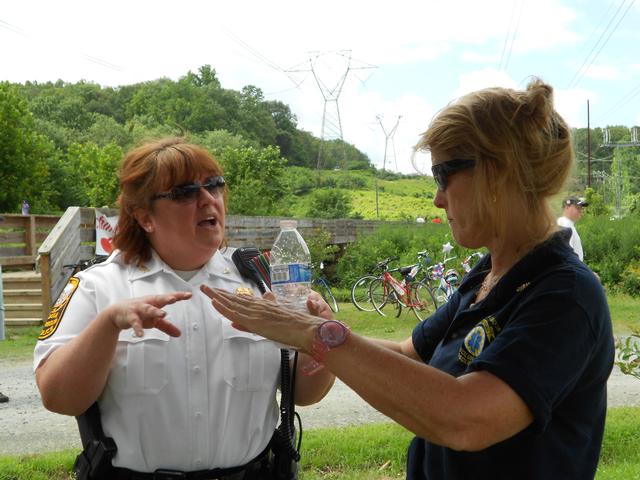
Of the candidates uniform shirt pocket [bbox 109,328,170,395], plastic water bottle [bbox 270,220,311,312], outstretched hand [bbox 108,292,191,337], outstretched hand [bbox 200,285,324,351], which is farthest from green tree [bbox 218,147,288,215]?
outstretched hand [bbox 200,285,324,351]

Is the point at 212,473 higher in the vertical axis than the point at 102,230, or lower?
lower

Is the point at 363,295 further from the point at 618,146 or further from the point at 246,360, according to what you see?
the point at 618,146

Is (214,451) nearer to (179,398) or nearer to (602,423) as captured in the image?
(179,398)

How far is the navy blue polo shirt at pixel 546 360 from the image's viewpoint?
1460 mm

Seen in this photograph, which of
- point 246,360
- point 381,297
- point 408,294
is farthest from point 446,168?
point 381,297

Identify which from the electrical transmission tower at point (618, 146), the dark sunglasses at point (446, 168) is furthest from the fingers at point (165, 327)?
the electrical transmission tower at point (618, 146)

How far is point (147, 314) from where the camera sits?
1.75 m

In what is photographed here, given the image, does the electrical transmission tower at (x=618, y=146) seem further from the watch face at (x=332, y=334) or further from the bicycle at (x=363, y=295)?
the watch face at (x=332, y=334)

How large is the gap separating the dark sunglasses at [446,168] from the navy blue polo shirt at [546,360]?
0.28 m

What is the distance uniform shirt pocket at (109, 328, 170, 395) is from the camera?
207cm

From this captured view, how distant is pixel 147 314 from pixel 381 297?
1300 cm

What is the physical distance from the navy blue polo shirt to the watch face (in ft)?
1.01

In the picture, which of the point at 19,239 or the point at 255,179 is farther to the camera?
the point at 255,179

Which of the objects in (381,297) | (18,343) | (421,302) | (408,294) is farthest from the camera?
(381,297)
